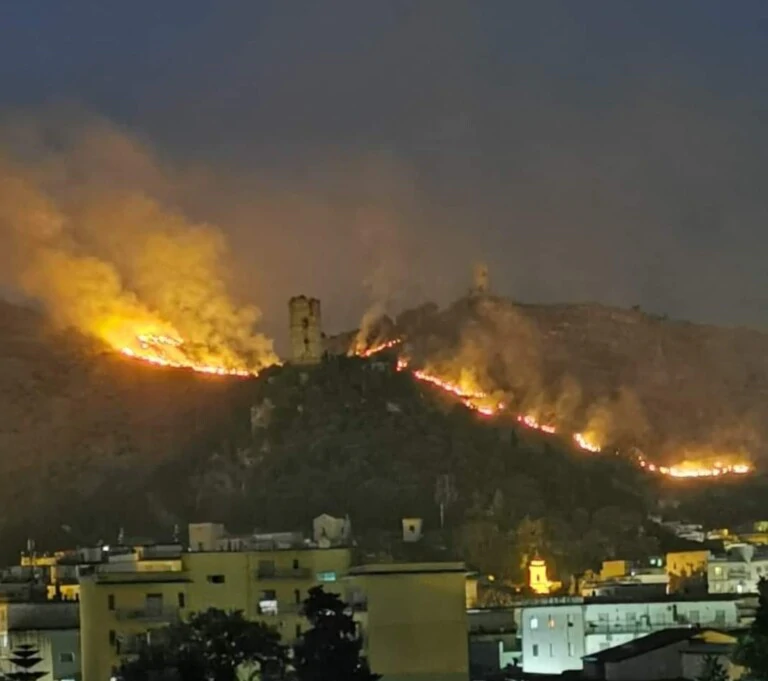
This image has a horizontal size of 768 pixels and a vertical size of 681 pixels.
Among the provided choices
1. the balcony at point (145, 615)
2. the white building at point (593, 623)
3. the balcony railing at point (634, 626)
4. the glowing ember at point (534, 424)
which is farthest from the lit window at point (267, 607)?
the glowing ember at point (534, 424)

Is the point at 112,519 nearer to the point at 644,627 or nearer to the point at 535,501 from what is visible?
the point at 535,501

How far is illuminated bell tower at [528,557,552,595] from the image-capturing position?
4301 inches

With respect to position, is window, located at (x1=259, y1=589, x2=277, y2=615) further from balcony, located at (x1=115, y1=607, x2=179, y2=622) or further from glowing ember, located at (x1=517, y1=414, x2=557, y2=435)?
glowing ember, located at (x1=517, y1=414, x2=557, y2=435)

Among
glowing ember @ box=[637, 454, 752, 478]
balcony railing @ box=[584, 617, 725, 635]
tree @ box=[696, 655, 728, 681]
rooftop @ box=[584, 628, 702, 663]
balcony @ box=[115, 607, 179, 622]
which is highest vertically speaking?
glowing ember @ box=[637, 454, 752, 478]

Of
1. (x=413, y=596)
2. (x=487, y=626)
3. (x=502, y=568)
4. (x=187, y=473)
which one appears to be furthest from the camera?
(x=187, y=473)

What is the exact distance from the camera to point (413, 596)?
245 feet

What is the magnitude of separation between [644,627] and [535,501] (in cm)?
4796

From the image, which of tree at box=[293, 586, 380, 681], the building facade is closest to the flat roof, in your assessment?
the building facade

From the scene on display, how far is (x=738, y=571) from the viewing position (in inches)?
3861

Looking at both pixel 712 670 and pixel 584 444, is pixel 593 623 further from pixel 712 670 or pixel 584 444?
pixel 584 444

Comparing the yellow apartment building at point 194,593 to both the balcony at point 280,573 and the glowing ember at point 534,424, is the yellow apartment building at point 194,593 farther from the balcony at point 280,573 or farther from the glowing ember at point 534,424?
the glowing ember at point 534,424

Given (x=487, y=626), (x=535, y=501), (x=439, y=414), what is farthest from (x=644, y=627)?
(x=439, y=414)

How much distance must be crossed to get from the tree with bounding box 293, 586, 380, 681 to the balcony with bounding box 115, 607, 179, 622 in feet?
46.4

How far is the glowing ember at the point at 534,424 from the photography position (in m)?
154
